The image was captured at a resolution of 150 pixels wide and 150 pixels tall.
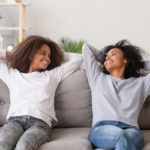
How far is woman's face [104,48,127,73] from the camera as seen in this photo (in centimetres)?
219

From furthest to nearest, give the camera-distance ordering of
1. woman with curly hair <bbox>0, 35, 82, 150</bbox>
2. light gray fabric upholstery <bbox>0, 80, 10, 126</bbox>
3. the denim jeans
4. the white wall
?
the white wall, light gray fabric upholstery <bbox>0, 80, 10, 126</bbox>, woman with curly hair <bbox>0, 35, 82, 150</bbox>, the denim jeans

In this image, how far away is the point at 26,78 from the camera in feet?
6.96

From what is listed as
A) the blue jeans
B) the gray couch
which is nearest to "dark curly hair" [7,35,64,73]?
the gray couch

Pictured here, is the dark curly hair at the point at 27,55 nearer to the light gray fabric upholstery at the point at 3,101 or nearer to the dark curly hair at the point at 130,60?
the light gray fabric upholstery at the point at 3,101

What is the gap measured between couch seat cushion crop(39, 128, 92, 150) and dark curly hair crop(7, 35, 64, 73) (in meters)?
0.51

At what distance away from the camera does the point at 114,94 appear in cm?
202

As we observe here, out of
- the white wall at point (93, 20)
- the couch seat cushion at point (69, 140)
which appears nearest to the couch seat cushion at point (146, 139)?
the couch seat cushion at point (69, 140)

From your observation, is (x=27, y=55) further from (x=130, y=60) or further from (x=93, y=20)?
(x=93, y=20)

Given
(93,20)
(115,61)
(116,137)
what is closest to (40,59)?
(115,61)

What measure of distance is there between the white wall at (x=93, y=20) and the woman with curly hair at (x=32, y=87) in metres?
2.37

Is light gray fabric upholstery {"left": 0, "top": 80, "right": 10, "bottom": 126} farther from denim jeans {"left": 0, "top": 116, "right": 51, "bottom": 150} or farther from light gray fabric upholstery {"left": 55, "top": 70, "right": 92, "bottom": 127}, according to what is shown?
light gray fabric upholstery {"left": 55, "top": 70, "right": 92, "bottom": 127}

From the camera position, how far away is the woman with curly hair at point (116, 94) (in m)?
1.70

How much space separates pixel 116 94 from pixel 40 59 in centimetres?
59

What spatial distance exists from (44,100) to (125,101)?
51 centimetres
